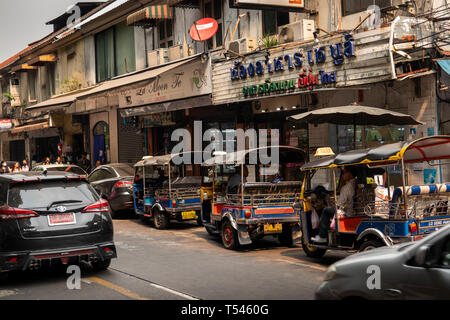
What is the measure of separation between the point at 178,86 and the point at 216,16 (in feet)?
10.3

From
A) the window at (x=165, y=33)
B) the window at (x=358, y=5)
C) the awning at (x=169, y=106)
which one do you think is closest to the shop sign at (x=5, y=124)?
the awning at (x=169, y=106)

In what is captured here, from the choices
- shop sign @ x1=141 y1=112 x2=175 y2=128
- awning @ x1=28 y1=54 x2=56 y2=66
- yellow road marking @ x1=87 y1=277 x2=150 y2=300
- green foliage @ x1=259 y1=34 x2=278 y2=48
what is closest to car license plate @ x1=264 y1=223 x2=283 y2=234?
yellow road marking @ x1=87 y1=277 x2=150 y2=300

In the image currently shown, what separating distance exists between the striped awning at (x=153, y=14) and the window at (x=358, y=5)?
29.6 ft

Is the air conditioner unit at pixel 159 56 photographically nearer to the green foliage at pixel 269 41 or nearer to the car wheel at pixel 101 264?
the green foliage at pixel 269 41

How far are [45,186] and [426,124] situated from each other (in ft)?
30.1

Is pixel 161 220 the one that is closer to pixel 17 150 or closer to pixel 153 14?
pixel 153 14

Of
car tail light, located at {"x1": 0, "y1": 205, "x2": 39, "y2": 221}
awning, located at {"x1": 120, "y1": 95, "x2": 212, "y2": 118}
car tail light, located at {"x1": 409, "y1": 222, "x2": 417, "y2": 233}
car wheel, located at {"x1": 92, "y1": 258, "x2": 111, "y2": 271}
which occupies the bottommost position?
car wheel, located at {"x1": 92, "y1": 258, "x2": 111, "y2": 271}

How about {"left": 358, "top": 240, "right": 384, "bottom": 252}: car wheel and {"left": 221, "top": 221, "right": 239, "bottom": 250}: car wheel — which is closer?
{"left": 358, "top": 240, "right": 384, "bottom": 252}: car wheel

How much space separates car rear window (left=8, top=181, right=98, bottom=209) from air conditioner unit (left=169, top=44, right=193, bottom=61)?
13820mm

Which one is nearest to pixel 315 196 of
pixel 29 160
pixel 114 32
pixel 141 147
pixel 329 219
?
pixel 329 219

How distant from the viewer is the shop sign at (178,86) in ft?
67.8

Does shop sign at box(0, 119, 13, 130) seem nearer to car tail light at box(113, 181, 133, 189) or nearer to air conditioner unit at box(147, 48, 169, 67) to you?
air conditioner unit at box(147, 48, 169, 67)

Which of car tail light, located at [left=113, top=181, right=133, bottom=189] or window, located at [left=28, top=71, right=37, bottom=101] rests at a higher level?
window, located at [left=28, top=71, right=37, bottom=101]

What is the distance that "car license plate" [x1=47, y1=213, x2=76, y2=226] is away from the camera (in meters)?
8.35
